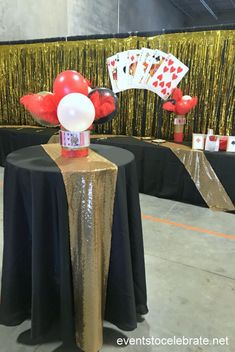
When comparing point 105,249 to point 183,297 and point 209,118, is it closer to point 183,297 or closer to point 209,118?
point 183,297

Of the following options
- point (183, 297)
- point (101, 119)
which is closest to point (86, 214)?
point (101, 119)

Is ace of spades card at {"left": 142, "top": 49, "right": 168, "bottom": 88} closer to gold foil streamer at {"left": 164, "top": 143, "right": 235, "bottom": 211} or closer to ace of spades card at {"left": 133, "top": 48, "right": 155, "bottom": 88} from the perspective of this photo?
ace of spades card at {"left": 133, "top": 48, "right": 155, "bottom": 88}

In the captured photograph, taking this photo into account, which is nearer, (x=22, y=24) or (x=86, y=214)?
(x=86, y=214)

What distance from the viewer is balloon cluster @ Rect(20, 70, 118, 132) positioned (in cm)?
121

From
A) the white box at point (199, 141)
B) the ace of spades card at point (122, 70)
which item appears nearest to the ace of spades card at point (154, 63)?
the ace of spades card at point (122, 70)

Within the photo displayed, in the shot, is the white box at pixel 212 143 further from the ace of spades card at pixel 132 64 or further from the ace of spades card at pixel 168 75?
the ace of spades card at pixel 132 64

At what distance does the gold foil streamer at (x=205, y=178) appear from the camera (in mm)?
2912

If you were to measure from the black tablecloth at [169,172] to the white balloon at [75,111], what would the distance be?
1.95 meters

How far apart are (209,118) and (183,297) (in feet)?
7.51

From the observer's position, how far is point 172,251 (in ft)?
7.14

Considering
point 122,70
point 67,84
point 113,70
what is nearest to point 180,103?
point 122,70

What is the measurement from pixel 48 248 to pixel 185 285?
1.01m

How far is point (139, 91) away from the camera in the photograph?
3.72m

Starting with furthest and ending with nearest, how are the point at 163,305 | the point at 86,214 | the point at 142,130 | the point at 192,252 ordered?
the point at 142,130 < the point at 192,252 < the point at 163,305 < the point at 86,214
